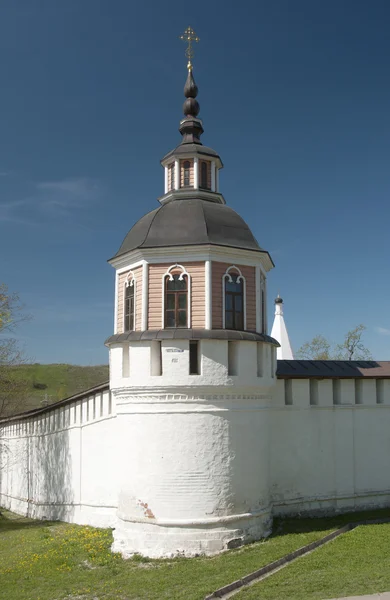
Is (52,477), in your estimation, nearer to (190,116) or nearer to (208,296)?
(208,296)

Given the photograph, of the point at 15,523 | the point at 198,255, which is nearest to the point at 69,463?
the point at 15,523

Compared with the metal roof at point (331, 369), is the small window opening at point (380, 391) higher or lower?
lower

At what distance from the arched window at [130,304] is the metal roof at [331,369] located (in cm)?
524

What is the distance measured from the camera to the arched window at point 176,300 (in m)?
15.3

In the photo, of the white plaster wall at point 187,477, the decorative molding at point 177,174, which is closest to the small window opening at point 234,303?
the white plaster wall at point 187,477

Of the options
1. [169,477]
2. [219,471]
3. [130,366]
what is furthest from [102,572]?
[130,366]

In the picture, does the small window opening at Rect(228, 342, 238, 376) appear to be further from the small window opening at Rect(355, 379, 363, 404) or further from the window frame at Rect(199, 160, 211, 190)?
the small window opening at Rect(355, 379, 363, 404)

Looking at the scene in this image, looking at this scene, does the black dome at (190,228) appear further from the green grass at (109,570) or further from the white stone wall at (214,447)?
the green grass at (109,570)

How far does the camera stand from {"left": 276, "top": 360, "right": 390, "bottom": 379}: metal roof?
736 inches

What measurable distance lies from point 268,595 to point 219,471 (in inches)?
158

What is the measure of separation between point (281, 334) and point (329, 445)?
37.7 ft

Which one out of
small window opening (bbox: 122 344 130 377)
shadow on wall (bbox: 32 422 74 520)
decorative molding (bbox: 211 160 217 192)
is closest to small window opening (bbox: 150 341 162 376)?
small window opening (bbox: 122 344 130 377)

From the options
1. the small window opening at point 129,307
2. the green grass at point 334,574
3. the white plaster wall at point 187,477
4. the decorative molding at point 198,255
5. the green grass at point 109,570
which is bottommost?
the green grass at point 109,570

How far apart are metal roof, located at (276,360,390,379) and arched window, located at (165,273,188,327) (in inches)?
179
